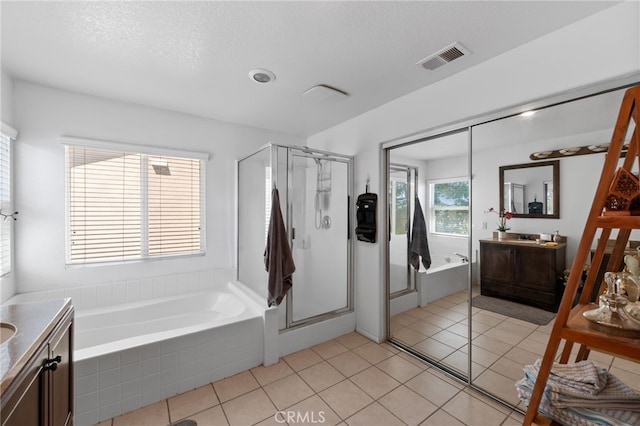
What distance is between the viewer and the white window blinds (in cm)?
215

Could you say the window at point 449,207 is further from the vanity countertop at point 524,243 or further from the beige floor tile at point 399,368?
the beige floor tile at point 399,368

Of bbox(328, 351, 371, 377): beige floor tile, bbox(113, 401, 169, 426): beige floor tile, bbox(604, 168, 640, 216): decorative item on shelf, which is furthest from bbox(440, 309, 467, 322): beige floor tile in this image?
bbox(113, 401, 169, 426): beige floor tile

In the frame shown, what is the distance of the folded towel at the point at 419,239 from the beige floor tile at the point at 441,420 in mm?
1175

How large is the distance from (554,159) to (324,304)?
2.41 meters

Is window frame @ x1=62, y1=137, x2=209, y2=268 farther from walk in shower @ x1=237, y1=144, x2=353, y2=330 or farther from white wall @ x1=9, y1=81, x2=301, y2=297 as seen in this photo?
walk in shower @ x1=237, y1=144, x2=353, y2=330

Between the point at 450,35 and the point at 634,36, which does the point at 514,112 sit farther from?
the point at 450,35

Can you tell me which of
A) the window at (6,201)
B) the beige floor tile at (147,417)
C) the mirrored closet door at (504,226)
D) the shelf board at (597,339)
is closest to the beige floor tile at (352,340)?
the mirrored closet door at (504,226)

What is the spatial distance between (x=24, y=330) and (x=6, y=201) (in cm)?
190

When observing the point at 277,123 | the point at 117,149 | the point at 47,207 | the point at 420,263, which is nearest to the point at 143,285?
the point at 47,207

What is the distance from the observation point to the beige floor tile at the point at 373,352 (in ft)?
8.39

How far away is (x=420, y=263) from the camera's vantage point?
2646mm

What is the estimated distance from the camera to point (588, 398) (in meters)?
0.91

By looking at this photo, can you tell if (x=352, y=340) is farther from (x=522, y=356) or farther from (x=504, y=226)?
(x=504, y=226)

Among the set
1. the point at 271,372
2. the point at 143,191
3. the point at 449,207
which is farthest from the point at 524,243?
the point at 143,191
